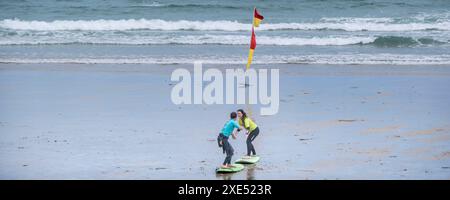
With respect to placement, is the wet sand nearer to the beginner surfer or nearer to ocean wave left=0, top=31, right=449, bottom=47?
the beginner surfer

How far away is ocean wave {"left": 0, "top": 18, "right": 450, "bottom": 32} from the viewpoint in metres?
38.4

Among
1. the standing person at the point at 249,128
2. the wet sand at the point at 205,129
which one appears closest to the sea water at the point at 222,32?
the wet sand at the point at 205,129

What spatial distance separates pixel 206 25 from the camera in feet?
130

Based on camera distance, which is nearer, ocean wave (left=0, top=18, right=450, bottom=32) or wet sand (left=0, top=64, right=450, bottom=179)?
wet sand (left=0, top=64, right=450, bottom=179)

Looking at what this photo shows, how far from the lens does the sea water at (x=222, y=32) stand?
29.0m

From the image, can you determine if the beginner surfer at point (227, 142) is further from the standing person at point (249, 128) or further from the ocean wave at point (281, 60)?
the ocean wave at point (281, 60)

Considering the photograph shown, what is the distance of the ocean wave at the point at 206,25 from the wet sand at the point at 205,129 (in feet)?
48.2

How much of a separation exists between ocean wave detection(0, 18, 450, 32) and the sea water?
0.14 ft

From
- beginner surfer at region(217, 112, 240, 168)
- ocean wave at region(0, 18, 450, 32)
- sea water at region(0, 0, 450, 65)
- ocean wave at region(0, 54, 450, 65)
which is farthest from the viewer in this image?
ocean wave at region(0, 18, 450, 32)

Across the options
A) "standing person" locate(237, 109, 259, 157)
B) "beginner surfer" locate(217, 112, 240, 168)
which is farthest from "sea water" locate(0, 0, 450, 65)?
"beginner surfer" locate(217, 112, 240, 168)

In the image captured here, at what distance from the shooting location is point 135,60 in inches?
1091

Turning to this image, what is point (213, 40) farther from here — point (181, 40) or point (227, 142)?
point (227, 142)

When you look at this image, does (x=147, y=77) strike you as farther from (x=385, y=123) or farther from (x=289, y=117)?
(x=385, y=123)
